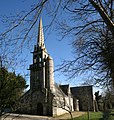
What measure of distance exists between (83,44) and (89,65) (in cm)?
152

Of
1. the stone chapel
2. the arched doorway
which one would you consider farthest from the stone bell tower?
the arched doorway

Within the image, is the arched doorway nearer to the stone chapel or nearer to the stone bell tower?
the stone chapel

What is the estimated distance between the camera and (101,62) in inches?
415

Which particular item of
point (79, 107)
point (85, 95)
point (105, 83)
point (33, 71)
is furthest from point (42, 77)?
point (105, 83)

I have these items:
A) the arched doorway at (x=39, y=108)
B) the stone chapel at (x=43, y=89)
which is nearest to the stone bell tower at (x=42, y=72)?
the stone chapel at (x=43, y=89)

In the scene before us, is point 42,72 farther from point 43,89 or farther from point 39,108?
point 39,108

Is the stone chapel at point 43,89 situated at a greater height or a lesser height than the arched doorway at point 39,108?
greater

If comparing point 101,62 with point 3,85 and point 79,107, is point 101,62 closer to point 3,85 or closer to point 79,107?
point 3,85

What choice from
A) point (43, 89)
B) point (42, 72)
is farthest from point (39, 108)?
point (42, 72)

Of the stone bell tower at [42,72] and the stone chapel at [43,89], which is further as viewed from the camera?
the stone bell tower at [42,72]

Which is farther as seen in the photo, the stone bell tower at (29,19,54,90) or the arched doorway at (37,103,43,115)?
the stone bell tower at (29,19,54,90)

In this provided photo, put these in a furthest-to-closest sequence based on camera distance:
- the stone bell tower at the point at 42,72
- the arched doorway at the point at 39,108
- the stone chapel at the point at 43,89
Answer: the stone bell tower at the point at 42,72 → the arched doorway at the point at 39,108 → the stone chapel at the point at 43,89

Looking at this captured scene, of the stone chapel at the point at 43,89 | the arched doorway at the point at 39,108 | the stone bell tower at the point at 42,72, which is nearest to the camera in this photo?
the stone chapel at the point at 43,89

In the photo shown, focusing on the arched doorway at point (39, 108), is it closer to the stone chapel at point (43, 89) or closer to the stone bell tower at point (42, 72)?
the stone chapel at point (43, 89)
